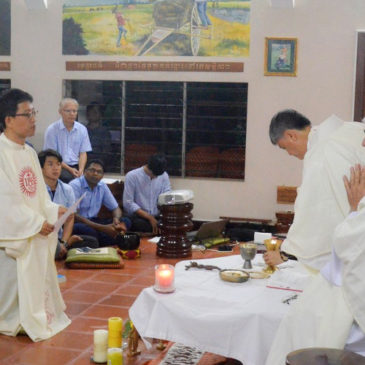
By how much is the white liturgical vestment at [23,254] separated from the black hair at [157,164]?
3.27m

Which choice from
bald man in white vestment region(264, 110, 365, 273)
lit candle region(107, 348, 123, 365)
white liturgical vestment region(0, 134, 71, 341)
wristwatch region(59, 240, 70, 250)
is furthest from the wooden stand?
bald man in white vestment region(264, 110, 365, 273)

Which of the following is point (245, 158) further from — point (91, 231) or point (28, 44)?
point (28, 44)

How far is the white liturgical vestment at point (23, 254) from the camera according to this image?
420 centimetres

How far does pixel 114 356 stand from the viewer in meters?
3.46

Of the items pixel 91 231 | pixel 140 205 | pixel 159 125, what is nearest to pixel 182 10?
pixel 159 125

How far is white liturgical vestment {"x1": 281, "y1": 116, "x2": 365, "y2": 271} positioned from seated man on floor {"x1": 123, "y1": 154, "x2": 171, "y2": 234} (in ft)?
15.6

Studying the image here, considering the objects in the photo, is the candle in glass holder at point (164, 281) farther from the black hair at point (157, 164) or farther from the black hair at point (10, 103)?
the black hair at point (157, 164)

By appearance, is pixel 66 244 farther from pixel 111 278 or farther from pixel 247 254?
pixel 247 254

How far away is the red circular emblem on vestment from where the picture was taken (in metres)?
4.32

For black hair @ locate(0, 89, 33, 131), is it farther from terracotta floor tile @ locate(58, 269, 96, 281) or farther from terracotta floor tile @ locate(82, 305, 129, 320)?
terracotta floor tile @ locate(58, 269, 96, 281)

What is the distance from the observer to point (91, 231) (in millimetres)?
6852

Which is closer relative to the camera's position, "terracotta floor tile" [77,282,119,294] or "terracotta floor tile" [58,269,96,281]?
"terracotta floor tile" [77,282,119,294]

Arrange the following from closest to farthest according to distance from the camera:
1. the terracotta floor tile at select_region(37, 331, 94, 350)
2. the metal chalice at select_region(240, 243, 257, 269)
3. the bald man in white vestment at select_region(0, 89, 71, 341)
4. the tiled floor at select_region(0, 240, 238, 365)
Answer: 1. the metal chalice at select_region(240, 243, 257, 269)
2. the tiled floor at select_region(0, 240, 238, 365)
3. the terracotta floor tile at select_region(37, 331, 94, 350)
4. the bald man in white vestment at select_region(0, 89, 71, 341)

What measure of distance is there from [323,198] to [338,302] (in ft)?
1.65
